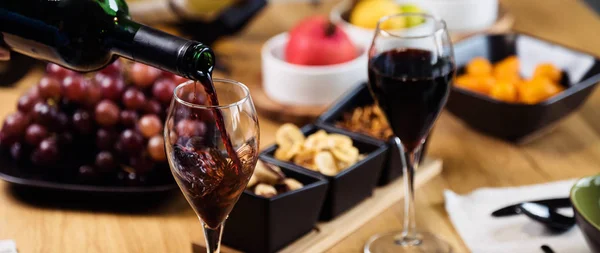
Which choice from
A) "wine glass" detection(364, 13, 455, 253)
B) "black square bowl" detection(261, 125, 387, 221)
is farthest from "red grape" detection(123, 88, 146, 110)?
"wine glass" detection(364, 13, 455, 253)

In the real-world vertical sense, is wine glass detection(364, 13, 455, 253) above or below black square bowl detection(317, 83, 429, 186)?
above

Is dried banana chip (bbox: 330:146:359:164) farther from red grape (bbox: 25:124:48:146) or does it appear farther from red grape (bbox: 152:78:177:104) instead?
red grape (bbox: 25:124:48:146)

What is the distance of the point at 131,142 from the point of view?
112 cm

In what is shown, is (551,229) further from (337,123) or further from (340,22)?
(340,22)

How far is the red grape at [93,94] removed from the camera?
1170mm

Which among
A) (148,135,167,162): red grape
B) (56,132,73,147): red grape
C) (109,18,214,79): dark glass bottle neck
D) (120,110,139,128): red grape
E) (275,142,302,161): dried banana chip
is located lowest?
(56,132,73,147): red grape

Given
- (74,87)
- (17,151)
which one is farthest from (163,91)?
(17,151)

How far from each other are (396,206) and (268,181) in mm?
240

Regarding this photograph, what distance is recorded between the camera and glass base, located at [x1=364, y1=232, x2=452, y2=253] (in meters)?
1.02

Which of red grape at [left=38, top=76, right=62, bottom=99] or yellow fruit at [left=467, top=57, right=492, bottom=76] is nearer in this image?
red grape at [left=38, top=76, right=62, bottom=99]

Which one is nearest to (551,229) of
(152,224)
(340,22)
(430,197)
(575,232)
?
(575,232)

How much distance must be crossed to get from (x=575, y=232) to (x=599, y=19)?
3.16ft

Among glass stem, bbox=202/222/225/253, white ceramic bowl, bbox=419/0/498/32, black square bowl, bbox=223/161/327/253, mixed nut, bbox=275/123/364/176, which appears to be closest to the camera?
glass stem, bbox=202/222/225/253

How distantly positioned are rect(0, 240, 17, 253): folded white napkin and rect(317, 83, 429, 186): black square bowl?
462 mm
